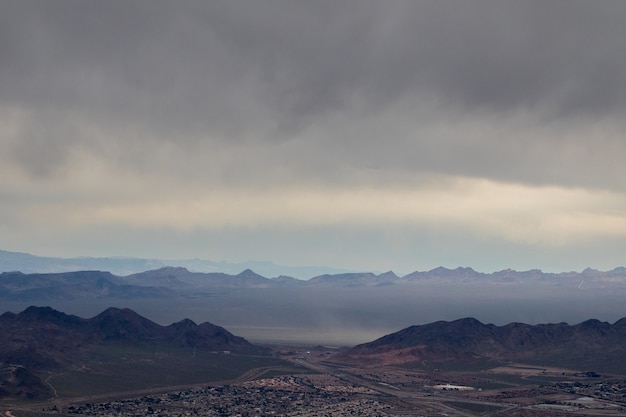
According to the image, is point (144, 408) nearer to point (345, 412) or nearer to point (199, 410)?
point (199, 410)

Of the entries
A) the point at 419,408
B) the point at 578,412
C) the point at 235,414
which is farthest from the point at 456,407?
the point at 235,414

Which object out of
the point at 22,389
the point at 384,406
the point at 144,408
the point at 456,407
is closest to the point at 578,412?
the point at 456,407

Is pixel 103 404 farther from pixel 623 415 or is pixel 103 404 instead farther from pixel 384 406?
pixel 623 415

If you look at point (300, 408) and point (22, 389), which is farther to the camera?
point (22, 389)

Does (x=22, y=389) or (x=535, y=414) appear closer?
(x=535, y=414)

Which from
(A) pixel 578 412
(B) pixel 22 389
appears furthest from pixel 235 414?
(A) pixel 578 412

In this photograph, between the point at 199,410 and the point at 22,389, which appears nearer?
the point at 199,410

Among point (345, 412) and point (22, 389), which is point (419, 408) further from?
point (22, 389)
